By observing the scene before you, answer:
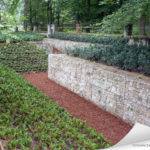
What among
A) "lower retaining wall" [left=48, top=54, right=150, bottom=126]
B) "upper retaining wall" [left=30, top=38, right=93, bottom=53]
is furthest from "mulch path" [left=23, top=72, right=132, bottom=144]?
"upper retaining wall" [left=30, top=38, right=93, bottom=53]

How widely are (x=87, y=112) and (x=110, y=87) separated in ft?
2.83

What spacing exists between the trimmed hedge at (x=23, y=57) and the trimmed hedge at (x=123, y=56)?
3.89m

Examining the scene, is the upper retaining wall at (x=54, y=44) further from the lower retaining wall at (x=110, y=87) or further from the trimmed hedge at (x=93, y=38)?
the lower retaining wall at (x=110, y=87)

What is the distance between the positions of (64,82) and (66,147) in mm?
6353

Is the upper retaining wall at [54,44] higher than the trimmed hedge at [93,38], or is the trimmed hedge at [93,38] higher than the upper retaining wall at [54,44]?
the trimmed hedge at [93,38]

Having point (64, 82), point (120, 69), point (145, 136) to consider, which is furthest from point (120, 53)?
point (145, 136)

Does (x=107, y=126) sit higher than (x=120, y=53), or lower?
lower

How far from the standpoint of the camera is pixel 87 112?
8.76 metres

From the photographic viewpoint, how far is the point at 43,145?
18.8ft

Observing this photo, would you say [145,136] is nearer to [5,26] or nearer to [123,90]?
[5,26]

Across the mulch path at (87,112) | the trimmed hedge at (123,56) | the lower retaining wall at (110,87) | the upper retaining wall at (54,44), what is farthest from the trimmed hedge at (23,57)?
the trimmed hedge at (123,56)

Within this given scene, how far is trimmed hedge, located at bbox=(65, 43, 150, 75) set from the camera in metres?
8.61

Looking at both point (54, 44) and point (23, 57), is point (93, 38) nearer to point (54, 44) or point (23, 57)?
point (54, 44)

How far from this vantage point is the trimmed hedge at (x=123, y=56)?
28.3 feet
